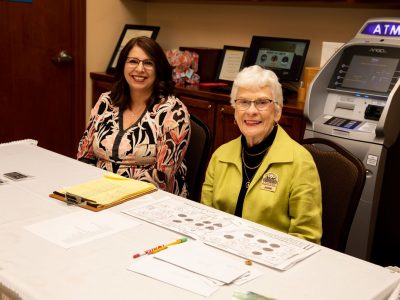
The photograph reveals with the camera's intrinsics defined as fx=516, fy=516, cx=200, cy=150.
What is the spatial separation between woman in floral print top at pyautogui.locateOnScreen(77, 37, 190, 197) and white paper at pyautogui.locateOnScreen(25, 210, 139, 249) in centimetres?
67

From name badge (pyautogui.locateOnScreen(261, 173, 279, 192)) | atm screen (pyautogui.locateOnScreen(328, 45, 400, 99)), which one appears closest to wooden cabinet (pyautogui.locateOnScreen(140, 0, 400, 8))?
atm screen (pyautogui.locateOnScreen(328, 45, 400, 99))

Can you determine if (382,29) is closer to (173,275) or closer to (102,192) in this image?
(102,192)

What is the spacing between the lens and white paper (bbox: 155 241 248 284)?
1.24 m

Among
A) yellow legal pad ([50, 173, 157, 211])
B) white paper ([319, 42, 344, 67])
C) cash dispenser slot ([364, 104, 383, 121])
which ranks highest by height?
white paper ([319, 42, 344, 67])

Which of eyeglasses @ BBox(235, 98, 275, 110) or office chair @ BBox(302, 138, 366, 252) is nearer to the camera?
office chair @ BBox(302, 138, 366, 252)

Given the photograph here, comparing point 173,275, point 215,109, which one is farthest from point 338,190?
point 215,109

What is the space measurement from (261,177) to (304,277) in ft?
1.99

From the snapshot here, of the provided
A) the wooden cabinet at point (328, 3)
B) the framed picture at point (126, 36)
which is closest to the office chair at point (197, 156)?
the wooden cabinet at point (328, 3)

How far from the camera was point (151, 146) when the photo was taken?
7.54 feet

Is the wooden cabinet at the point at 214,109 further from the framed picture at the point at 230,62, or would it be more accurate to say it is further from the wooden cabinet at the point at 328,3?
the wooden cabinet at the point at 328,3

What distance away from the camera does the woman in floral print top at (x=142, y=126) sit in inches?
89.0

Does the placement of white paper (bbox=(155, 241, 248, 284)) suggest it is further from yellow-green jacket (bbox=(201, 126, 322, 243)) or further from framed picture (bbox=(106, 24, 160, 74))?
framed picture (bbox=(106, 24, 160, 74))

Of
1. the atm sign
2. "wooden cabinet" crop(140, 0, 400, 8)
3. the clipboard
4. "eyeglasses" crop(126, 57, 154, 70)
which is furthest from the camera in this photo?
"wooden cabinet" crop(140, 0, 400, 8)

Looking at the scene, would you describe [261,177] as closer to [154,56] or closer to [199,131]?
[199,131]
